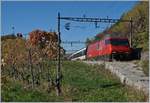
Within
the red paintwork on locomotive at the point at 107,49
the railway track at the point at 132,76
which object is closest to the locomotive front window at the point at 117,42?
the red paintwork on locomotive at the point at 107,49

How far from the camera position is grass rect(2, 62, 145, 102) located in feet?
67.2

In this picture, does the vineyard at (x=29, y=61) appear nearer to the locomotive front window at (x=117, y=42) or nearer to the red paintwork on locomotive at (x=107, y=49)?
the red paintwork on locomotive at (x=107, y=49)

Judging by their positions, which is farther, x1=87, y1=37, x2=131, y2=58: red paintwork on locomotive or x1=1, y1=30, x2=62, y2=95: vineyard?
x1=87, y1=37, x2=131, y2=58: red paintwork on locomotive

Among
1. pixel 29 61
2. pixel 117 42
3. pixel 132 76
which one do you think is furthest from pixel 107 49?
pixel 132 76

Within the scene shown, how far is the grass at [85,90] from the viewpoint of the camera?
67.2 feet

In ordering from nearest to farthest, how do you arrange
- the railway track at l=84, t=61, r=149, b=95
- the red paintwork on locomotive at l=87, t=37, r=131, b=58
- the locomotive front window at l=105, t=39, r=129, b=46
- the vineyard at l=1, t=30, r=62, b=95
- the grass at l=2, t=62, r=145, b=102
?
the grass at l=2, t=62, r=145, b=102
the railway track at l=84, t=61, r=149, b=95
the vineyard at l=1, t=30, r=62, b=95
the red paintwork on locomotive at l=87, t=37, r=131, b=58
the locomotive front window at l=105, t=39, r=129, b=46

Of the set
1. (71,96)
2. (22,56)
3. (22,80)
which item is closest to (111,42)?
(22,56)

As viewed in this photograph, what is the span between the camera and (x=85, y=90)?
26.0m

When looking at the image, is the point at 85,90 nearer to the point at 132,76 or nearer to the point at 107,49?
the point at 132,76

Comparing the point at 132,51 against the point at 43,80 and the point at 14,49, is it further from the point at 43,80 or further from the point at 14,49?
the point at 43,80

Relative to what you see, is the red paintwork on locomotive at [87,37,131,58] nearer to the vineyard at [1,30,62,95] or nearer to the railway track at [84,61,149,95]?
the railway track at [84,61,149,95]

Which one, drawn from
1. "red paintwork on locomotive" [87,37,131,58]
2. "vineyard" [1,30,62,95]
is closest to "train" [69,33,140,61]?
"red paintwork on locomotive" [87,37,131,58]

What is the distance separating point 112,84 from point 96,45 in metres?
25.0

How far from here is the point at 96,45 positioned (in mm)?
53406
